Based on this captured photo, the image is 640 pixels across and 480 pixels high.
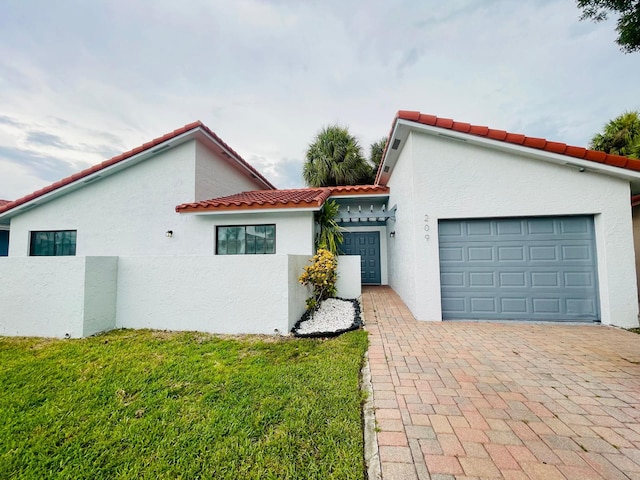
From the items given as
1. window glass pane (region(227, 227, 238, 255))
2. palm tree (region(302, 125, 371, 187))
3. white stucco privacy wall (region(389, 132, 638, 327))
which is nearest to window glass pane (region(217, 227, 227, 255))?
window glass pane (region(227, 227, 238, 255))

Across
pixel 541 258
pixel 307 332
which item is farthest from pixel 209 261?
pixel 541 258

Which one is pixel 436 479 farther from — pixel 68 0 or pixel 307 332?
pixel 68 0

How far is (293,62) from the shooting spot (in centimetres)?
1110

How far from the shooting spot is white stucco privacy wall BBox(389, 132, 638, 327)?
6199mm

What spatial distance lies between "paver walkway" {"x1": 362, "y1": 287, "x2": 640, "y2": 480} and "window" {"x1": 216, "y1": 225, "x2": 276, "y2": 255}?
15.9ft

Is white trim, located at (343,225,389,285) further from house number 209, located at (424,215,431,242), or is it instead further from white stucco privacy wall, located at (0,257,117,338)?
white stucco privacy wall, located at (0,257,117,338)

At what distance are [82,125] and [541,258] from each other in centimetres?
1888

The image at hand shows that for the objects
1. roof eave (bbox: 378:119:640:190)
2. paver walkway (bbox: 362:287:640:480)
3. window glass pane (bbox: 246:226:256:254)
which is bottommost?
paver walkway (bbox: 362:287:640:480)

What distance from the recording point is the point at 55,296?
6016mm

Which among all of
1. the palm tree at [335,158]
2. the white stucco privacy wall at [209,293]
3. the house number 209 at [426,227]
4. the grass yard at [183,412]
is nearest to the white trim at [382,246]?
the house number 209 at [426,227]

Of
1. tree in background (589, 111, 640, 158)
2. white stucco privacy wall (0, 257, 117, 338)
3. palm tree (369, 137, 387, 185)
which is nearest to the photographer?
white stucco privacy wall (0, 257, 117, 338)

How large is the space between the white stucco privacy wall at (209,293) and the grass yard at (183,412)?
3.19ft

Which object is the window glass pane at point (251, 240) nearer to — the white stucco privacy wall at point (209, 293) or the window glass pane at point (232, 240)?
the window glass pane at point (232, 240)

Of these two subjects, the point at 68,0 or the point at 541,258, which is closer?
the point at 541,258
